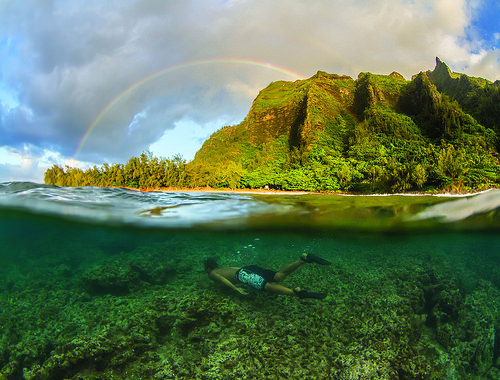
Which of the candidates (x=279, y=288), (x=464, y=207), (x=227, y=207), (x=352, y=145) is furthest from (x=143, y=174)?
(x=352, y=145)

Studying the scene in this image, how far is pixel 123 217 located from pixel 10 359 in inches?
211

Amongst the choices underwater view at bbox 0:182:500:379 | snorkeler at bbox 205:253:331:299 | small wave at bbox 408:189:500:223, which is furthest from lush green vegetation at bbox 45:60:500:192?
small wave at bbox 408:189:500:223

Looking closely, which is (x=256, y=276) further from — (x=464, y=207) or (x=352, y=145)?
(x=352, y=145)

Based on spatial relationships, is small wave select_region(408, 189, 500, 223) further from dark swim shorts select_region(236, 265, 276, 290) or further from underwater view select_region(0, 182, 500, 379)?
dark swim shorts select_region(236, 265, 276, 290)

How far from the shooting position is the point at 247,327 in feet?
23.4

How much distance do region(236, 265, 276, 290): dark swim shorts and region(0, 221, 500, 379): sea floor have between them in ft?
2.88

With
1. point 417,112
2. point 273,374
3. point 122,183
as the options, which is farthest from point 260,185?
point 417,112

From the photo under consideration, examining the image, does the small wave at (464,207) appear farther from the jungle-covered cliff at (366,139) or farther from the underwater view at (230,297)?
the jungle-covered cliff at (366,139)

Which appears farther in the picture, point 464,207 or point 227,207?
point 464,207

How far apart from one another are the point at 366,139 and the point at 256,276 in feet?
142

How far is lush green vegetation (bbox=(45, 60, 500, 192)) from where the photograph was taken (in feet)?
→ 80.0

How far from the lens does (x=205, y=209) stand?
1002cm

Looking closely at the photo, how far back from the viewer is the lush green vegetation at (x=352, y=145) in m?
24.4

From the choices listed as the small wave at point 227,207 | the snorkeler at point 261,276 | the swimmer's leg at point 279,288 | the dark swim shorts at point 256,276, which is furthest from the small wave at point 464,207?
the dark swim shorts at point 256,276
